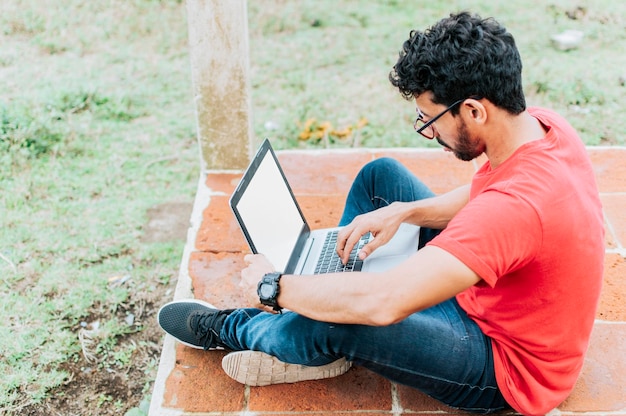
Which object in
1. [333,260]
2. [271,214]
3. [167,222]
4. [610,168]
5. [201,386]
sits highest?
[271,214]

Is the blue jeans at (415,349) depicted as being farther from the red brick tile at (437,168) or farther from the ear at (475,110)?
the red brick tile at (437,168)

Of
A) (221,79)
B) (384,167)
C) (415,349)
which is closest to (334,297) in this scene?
(415,349)

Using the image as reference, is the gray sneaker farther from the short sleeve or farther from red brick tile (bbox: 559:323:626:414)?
red brick tile (bbox: 559:323:626:414)

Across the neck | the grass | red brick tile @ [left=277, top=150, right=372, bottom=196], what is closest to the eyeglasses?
the neck

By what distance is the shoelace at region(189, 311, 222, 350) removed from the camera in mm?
2346

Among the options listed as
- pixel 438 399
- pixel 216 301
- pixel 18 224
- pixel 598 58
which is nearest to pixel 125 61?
pixel 18 224

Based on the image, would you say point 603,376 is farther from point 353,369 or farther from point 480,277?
point 480,277

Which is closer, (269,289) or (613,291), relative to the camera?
(269,289)

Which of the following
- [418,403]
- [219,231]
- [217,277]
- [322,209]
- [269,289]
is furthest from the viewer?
[322,209]

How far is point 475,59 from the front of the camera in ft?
5.89

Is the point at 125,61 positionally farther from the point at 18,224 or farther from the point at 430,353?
the point at 430,353

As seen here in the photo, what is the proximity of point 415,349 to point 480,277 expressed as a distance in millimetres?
387

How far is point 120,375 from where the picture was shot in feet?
9.11

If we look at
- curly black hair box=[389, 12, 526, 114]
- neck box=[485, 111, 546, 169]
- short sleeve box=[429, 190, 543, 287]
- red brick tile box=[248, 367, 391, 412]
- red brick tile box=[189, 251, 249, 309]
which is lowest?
red brick tile box=[248, 367, 391, 412]
